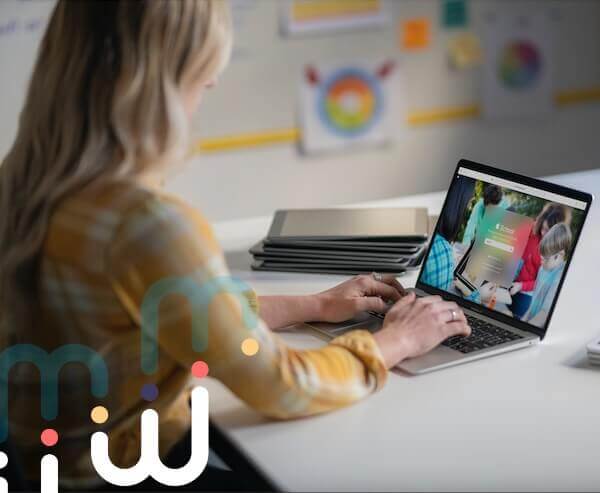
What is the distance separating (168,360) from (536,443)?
1.43ft

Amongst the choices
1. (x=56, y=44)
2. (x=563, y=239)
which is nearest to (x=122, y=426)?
(x=56, y=44)

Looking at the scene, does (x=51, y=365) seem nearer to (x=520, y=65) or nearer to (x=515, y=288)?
(x=515, y=288)

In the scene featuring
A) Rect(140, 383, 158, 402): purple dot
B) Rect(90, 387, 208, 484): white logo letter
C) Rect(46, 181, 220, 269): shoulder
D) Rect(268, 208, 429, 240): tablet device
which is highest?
Rect(46, 181, 220, 269): shoulder

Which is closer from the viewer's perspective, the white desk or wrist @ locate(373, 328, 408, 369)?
the white desk

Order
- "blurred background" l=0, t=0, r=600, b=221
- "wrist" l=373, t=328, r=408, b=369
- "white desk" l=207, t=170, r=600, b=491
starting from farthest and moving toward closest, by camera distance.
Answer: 1. "blurred background" l=0, t=0, r=600, b=221
2. "wrist" l=373, t=328, r=408, b=369
3. "white desk" l=207, t=170, r=600, b=491

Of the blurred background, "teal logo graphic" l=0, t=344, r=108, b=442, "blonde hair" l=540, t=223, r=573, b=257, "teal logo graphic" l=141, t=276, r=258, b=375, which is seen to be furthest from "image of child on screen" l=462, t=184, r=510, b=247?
the blurred background

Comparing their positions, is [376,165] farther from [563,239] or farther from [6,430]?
[6,430]

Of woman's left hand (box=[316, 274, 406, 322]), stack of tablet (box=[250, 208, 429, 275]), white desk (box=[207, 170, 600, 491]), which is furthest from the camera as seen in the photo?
stack of tablet (box=[250, 208, 429, 275])

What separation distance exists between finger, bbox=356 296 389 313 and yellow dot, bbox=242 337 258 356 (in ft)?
1.23

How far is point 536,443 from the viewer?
1126 mm

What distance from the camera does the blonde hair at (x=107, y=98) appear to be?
3.71 ft

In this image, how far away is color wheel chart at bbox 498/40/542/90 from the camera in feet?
11.5

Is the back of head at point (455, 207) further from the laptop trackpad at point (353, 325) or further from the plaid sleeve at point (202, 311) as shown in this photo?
the plaid sleeve at point (202, 311)

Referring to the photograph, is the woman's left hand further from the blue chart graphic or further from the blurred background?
the blue chart graphic
